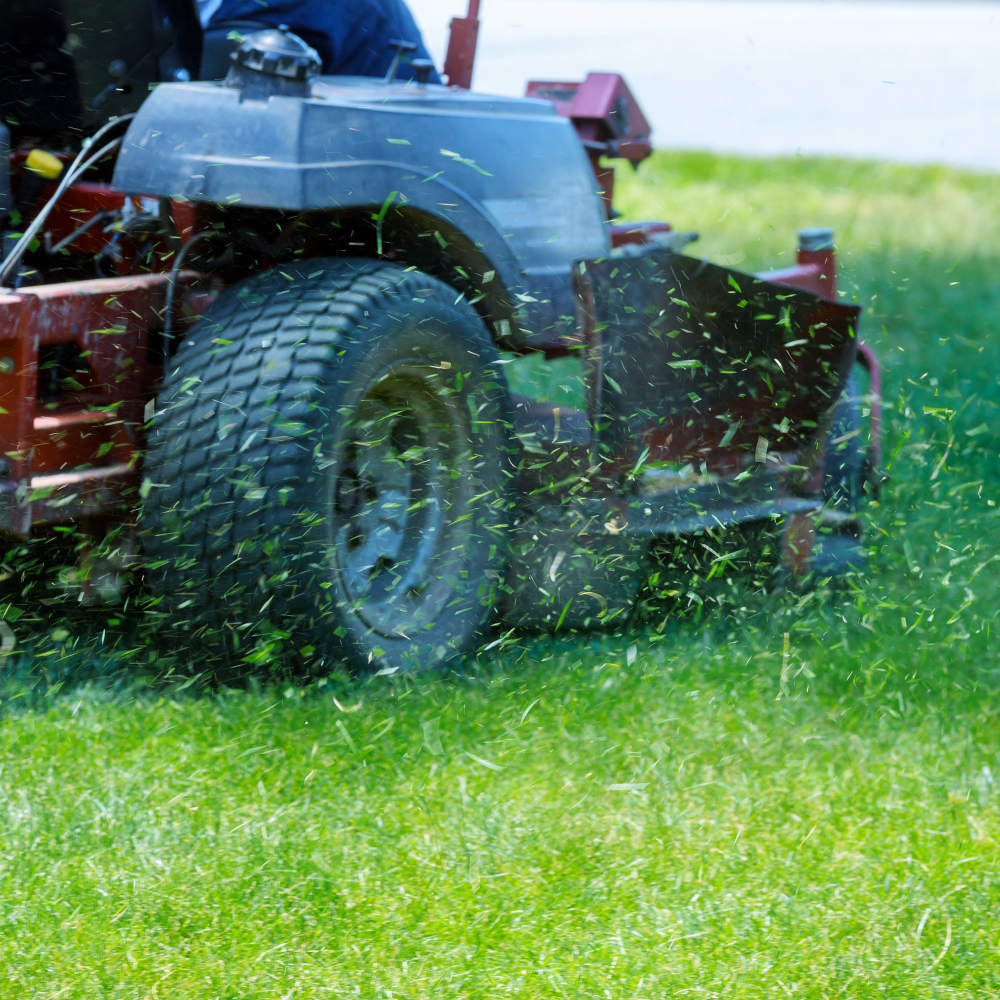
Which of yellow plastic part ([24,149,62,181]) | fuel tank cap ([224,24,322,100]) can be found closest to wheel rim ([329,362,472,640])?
fuel tank cap ([224,24,322,100])

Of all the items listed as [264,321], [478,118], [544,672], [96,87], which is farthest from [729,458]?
[96,87]

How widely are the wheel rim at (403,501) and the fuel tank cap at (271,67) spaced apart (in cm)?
59

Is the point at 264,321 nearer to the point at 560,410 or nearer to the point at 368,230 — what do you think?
the point at 368,230

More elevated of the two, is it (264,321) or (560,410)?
(264,321)

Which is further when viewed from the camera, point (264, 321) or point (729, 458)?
point (729, 458)

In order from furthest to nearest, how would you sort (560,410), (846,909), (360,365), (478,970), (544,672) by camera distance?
(560,410) → (544,672) → (360,365) → (846,909) → (478,970)

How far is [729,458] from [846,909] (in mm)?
1386

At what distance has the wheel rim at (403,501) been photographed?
2.77 meters

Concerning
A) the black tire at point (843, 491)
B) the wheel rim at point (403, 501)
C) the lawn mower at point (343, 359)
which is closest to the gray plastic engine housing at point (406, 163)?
the lawn mower at point (343, 359)

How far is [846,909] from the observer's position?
2146mm

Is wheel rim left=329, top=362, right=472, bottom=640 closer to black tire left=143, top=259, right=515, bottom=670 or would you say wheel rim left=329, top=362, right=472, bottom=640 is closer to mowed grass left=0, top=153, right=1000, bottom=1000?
black tire left=143, top=259, right=515, bottom=670

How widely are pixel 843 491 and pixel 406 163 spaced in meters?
1.50

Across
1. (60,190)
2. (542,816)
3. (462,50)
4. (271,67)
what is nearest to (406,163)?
(271,67)

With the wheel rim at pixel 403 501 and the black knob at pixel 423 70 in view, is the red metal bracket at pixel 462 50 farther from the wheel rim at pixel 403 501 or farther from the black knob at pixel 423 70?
the wheel rim at pixel 403 501
